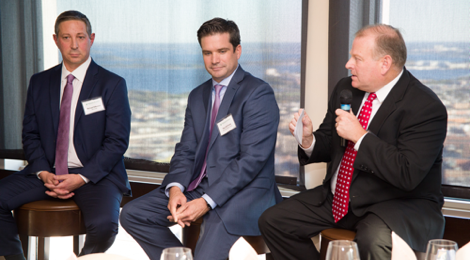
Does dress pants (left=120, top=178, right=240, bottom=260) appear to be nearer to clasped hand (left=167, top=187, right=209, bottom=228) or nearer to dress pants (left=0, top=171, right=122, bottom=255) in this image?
clasped hand (left=167, top=187, right=209, bottom=228)

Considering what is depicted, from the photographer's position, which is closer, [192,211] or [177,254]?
[177,254]

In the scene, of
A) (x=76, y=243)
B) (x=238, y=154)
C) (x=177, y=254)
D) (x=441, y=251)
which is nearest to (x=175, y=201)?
(x=238, y=154)

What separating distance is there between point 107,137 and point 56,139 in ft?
1.13

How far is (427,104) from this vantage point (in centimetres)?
202

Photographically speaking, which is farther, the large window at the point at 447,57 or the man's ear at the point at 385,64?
the large window at the point at 447,57

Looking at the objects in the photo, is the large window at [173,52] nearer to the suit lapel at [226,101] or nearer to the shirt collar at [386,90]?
the suit lapel at [226,101]

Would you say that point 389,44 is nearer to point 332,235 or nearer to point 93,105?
point 332,235

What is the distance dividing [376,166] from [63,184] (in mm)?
1838

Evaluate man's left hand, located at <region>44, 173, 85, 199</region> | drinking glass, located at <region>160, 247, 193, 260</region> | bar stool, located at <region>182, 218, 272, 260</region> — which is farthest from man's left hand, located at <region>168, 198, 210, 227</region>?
drinking glass, located at <region>160, 247, 193, 260</region>

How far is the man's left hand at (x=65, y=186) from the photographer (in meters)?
2.68

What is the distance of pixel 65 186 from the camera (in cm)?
268

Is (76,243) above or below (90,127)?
below

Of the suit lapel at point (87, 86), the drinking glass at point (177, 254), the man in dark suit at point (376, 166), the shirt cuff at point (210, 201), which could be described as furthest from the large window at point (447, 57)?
the drinking glass at point (177, 254)

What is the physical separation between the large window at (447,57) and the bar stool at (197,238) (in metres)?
1.16
